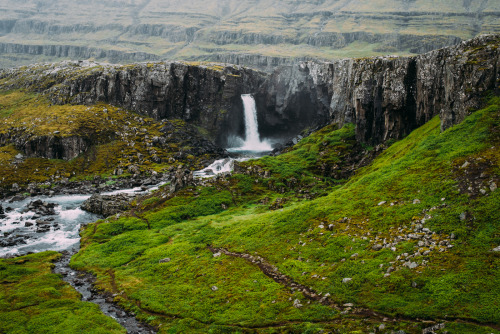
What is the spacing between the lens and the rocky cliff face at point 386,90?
41.6m

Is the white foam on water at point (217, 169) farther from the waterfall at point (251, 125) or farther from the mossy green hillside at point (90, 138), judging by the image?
the waterfall at point (251, 125)

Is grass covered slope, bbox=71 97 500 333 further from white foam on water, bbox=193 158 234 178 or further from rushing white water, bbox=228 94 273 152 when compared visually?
rushing white water, bbox=228 94 273 152

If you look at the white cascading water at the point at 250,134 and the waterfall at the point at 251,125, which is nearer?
the white cascading water at the point at 250,134

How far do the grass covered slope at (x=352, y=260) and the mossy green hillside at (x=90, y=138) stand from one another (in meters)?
63.4

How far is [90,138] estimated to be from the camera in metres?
121

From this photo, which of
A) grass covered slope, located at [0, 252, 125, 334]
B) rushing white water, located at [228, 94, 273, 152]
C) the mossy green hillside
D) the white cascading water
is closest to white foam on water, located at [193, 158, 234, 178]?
the mossy green hillside

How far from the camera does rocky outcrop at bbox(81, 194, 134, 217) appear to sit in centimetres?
7188

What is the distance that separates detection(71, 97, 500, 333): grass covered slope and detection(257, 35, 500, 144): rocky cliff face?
5158mm

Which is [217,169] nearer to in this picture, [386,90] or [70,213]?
[70,213]

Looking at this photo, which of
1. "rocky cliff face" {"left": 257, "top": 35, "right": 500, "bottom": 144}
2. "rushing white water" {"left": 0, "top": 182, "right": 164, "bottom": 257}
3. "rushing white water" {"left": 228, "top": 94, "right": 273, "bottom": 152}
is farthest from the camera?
"rushing white water" {"left": 228, "top": 94, "right": 273, "bottom": 152}

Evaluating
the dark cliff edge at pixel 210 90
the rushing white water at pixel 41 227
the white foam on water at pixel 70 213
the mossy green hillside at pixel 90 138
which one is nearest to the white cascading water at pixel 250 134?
the dark cliff edge at pixel 210 90

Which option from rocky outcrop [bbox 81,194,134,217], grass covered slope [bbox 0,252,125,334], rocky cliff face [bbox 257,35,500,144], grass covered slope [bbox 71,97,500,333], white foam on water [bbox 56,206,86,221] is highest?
rocky cliff face [bbox 257,35,500,144]

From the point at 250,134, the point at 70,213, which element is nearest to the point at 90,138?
the point at 70,213

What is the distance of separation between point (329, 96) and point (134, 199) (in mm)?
87239
